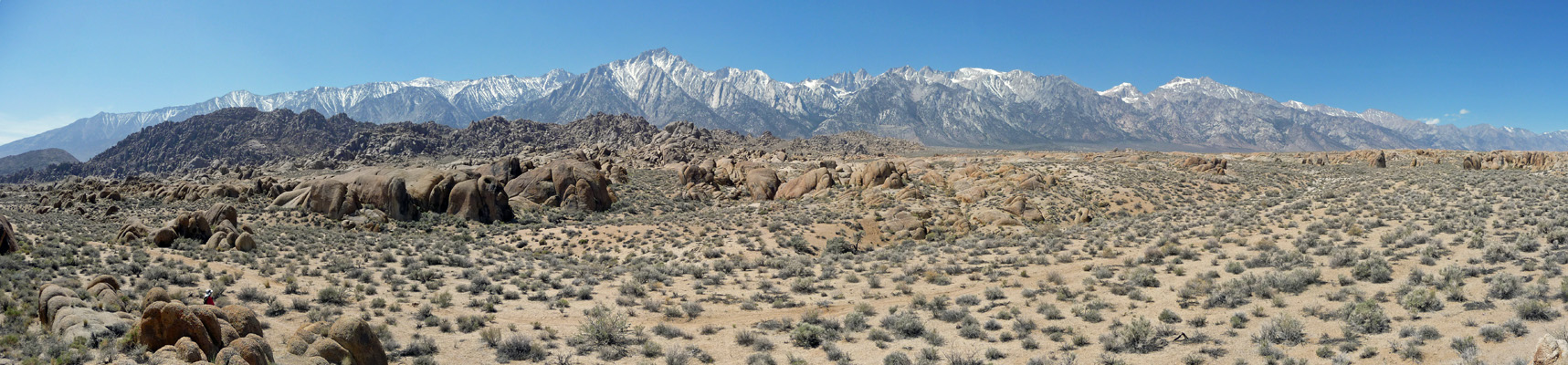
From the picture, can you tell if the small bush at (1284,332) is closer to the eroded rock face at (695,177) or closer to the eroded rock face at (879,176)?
the eroded rock face at (879,176)

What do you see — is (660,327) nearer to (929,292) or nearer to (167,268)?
(929,292)

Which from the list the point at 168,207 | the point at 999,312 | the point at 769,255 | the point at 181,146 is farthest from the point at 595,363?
the point at 181,146

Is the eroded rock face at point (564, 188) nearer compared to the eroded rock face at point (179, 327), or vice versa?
the eroded rock face at point (179, 327)

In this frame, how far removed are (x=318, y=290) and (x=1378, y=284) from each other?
26.0 meters

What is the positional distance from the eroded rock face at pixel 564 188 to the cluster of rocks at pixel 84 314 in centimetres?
2961

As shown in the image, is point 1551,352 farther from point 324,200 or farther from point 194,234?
point 324,200

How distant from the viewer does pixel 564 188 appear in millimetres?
43438

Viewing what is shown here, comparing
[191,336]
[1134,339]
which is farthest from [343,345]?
[1134,339]

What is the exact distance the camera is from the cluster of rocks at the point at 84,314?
9781mm

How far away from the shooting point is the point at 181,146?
589ft

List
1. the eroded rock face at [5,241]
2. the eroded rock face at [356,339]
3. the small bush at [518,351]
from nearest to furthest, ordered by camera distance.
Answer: the eroded rock face at [356,339]
the small bush at [518,351]
the eroded rock face at [5,241]

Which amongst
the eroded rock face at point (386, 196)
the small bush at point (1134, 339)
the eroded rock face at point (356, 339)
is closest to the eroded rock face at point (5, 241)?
the eroded rock face at point (356, 339)

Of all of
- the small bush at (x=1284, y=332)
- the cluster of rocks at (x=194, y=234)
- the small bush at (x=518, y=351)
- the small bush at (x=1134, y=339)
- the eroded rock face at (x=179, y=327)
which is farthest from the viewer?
the cluster of rocks at (x=194, y=234)

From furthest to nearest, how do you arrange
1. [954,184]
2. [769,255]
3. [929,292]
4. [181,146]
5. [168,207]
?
1. [181,146]
2. [954,184]
3. [168,207]
4. [769,255]
5. [929,292]
